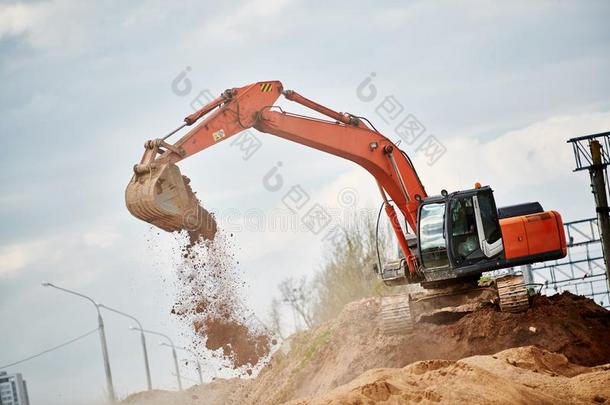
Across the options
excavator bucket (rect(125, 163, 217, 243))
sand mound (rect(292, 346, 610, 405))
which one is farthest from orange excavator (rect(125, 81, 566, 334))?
sand mound (rect(292, 346, 610, 405))

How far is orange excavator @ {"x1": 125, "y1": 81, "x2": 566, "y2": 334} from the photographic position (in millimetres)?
15328

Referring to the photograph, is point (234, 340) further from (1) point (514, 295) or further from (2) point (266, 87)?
(1) point (514, 295)

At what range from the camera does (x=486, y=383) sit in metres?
11.6

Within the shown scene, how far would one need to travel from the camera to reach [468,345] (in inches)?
604

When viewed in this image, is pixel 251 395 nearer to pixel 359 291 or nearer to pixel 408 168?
pixel 408 168

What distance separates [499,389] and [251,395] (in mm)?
8907

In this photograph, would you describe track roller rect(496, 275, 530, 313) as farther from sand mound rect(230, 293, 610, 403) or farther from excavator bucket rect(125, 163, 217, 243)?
excavator bucket rect(125, 163, 217, 243)

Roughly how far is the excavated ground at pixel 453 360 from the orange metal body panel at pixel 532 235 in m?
0.90

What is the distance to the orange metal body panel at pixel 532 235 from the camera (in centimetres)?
1625

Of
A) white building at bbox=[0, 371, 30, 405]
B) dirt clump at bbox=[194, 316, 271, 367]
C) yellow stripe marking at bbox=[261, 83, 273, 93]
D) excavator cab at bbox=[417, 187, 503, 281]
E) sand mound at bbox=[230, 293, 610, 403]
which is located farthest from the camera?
white building at bbox=[0, 371, 30, 405]

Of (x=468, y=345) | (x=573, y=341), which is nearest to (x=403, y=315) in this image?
(x=468, y=345)

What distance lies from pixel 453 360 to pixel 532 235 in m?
3.00

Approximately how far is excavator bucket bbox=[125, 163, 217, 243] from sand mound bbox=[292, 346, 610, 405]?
4328mm

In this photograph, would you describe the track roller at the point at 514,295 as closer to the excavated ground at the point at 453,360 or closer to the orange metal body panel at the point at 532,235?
the excavated ground at the point at 453,360
